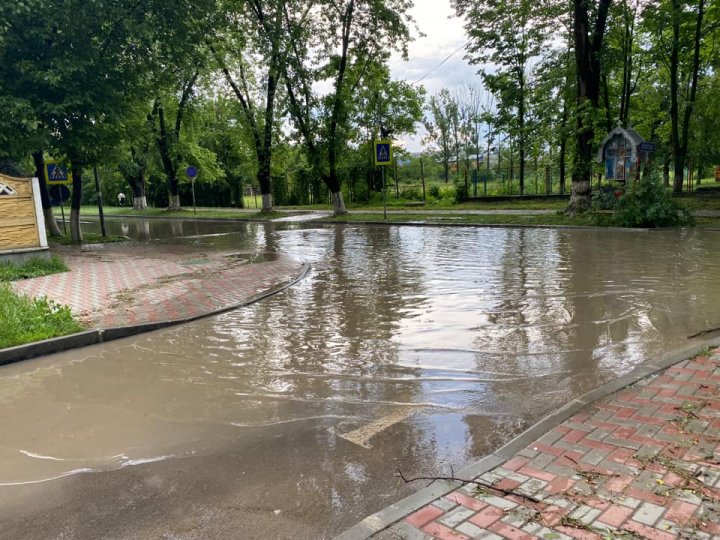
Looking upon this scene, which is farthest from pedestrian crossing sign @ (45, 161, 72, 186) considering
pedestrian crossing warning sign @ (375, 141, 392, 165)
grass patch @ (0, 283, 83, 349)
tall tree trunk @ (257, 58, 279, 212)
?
grass patch @ (0, 283, 83, 349)

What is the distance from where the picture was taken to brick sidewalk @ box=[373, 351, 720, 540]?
8.61 feet

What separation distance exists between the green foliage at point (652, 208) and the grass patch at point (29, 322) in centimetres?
1552

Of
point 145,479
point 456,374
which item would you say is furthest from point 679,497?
point 145,479

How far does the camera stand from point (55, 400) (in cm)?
485

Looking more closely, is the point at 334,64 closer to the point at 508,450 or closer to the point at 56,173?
the point at 56,173

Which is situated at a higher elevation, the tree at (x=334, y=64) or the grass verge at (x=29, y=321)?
the tree at (x=334, y=64)

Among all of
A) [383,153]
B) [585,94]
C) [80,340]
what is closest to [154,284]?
[80,340]

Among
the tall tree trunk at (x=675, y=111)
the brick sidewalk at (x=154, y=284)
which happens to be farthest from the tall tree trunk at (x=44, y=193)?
the tall tree trunk at (x=675, y=111)

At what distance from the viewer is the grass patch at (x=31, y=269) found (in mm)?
10734

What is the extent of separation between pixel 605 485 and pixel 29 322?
6776 mm

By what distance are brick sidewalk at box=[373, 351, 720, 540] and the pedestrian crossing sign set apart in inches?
768

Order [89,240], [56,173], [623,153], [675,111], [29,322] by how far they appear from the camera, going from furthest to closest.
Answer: [675,111], [89,240], [56,173], [623,153], [29,322]

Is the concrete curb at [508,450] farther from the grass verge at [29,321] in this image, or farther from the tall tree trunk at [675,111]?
the tall tree trunk at [675,111]

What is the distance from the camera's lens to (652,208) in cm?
1558
